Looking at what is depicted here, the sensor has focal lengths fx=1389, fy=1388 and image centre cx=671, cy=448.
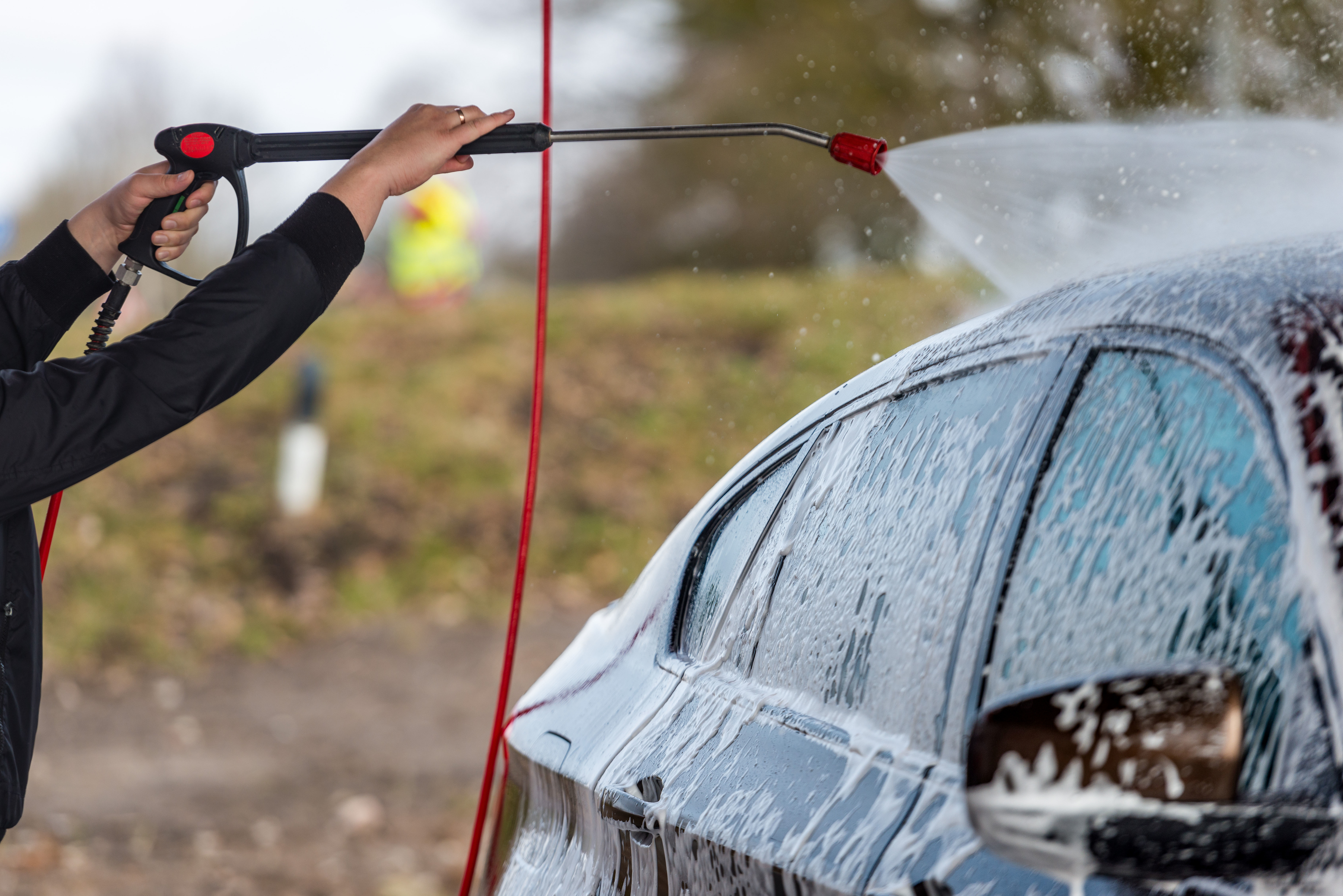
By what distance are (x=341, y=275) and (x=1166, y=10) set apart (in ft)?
25.9

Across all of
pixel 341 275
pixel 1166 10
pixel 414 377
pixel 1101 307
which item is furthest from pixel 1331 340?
pixel 414 377

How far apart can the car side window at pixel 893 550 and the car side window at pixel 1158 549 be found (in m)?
0.09

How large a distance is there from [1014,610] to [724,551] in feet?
2.56

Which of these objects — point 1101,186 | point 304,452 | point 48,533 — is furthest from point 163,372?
point 304,452

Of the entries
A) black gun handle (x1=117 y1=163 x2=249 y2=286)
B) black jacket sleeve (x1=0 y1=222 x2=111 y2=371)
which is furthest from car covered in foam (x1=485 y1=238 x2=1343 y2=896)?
black jacket sleeve (x1=0 y1=222 x2=111 y2=371)

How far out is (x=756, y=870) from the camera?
5.25ft

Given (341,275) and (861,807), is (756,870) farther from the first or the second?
(341,275)

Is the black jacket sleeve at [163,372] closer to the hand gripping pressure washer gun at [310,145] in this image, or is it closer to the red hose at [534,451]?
the hand gripping pressure washer gun at [310,145]

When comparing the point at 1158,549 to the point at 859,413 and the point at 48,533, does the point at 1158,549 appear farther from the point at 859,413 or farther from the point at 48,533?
the point at 48,533

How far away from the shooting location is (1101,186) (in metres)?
3.93

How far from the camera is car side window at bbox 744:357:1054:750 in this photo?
1600 mm

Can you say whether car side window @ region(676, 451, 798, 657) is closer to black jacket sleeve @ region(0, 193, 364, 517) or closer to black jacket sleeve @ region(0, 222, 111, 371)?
black jacket sleeve @ region(0, 193, 364, 517)

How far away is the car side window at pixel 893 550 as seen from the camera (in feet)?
5.25

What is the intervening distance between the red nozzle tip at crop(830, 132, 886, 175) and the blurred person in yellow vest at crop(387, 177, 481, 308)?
14.1 meters
